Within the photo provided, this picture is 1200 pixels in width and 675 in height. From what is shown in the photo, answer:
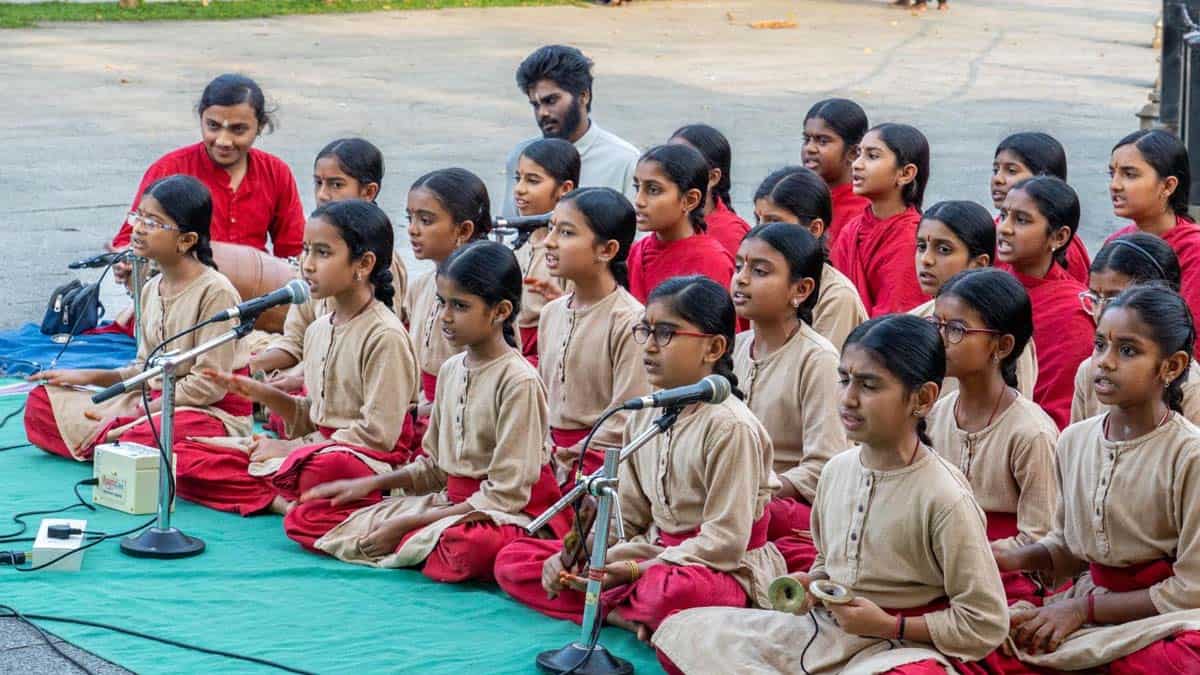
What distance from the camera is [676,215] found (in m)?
6.07

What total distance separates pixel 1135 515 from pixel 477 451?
1.87m

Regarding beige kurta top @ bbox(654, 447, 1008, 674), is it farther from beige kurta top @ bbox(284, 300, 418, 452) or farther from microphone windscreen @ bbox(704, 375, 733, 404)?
beige kurta top @ bbox(284, 300, 418, 452)

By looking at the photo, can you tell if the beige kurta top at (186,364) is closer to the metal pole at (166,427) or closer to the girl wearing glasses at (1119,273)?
the metal pole at (166,427)

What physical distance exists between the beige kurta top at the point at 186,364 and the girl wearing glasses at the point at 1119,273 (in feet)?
9.16

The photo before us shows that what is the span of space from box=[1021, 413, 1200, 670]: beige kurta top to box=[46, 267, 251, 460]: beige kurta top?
3.02 m

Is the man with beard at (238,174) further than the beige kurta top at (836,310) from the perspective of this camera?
Yes

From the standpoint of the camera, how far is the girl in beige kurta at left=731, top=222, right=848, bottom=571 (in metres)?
4.92

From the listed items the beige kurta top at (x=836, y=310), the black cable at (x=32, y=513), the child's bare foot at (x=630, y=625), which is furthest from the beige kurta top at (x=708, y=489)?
the black cable at (x=32, y=513)

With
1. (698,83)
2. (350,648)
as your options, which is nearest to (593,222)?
(350,648)

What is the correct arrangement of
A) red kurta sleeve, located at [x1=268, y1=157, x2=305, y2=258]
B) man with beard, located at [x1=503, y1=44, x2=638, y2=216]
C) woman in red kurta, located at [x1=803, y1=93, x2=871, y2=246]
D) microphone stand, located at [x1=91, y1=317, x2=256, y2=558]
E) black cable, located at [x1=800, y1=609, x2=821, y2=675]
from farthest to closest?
red kurta sleeve, located at [x1=268, y1=157, x2=305, y2=258] → man with beard, located at [x1=503, y1=44, x2=638, y2=216] → woman in red kurta, located at [x1=803, y1=93, x2=871, y2=246] → microphone stand, located at [x1=91, y1=317, x2=256, y2=558] → black cable, located at [x1=800, y1=609, x2=821, y2=675]

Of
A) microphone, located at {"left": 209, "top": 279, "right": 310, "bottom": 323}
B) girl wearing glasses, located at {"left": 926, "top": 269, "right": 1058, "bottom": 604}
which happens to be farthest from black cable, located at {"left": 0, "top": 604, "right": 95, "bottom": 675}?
girl wearing glasses, located at {"left": 926, "top": 269, "right": 1058, "bottom": 604}

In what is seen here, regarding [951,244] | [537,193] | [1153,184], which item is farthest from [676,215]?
[1153,184]

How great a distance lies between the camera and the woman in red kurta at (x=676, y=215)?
6.01 metres

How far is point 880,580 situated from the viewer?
3998 mm
